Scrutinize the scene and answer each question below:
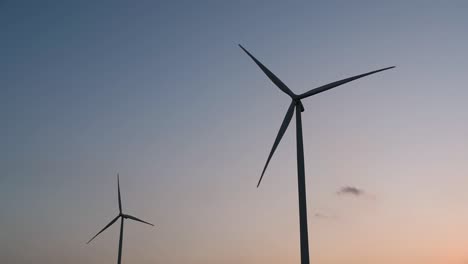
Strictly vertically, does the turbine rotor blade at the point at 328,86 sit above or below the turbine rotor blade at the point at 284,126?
above

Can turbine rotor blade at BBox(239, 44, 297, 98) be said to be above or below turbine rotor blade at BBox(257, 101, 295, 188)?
above

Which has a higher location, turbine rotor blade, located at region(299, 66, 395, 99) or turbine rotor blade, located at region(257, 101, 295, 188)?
turbine rotor blade, located at region(299, 66, 395, 99)

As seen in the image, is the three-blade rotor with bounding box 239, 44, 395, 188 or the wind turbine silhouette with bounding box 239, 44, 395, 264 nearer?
the wind turbine silhouette with bounding box 239, 44, 395, 264

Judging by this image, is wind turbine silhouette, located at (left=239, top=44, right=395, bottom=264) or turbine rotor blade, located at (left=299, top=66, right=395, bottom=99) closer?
wind turbine silhouette, located at (left=239, top=44, right=395, bottom=264)

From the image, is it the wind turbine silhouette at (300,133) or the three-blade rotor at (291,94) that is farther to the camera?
the three-blade rotor at (291,94)

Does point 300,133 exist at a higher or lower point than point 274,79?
lower

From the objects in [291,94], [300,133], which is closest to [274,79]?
[291,94]

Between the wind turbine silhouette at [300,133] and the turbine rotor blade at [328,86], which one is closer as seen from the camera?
the wind turbine silhouette at [300,133]

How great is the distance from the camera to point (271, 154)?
59281 millimetres

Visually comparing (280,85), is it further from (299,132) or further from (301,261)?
A: (301,261)

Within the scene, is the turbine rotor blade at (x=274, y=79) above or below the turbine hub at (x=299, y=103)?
above

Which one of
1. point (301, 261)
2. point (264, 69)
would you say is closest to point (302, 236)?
point (301, 261)

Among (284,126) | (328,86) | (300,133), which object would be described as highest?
(328,86)

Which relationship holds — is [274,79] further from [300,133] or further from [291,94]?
[300,133]
